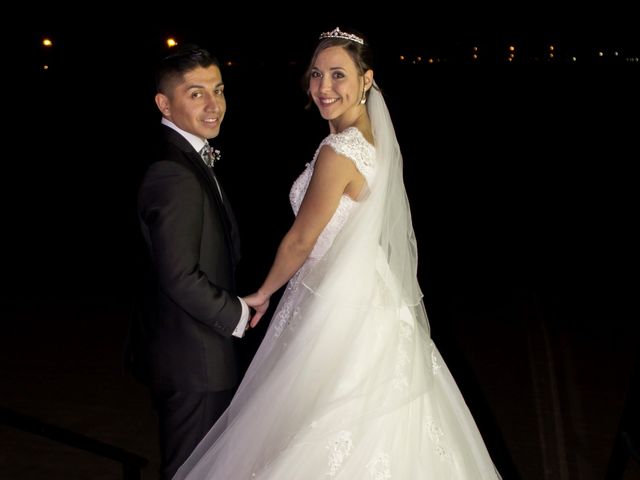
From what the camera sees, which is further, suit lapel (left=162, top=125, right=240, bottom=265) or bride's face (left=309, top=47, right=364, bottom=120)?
bride's face (left=309, top=47, right=364, bottom=120)

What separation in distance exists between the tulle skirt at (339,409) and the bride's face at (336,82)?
596 mm

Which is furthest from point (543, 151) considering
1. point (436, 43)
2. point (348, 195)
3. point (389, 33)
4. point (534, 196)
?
point (436, 43)

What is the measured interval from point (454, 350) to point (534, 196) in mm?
9332

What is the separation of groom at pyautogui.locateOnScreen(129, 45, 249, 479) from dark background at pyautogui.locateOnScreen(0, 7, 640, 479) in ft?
0.79

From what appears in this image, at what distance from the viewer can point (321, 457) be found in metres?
2.24

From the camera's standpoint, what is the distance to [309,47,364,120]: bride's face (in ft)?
8.14

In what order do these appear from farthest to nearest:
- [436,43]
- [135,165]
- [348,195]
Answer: [436,43], [135,165], [348,195]

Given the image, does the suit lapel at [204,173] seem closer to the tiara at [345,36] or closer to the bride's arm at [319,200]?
the bride's arm at [319,200]

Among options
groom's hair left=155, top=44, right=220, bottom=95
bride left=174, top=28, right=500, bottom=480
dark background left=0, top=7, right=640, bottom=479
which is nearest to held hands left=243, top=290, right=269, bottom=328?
bride left=174, top=28, right=500, bottom=480

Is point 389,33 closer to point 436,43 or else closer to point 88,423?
point 436,43

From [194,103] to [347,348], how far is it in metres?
0.99

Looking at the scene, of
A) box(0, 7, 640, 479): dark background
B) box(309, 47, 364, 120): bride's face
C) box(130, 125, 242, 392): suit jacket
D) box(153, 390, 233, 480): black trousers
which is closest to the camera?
box(130, 125, 242, 392): suit jacket

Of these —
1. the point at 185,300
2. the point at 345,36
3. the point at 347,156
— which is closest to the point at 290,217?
the point at 345,36

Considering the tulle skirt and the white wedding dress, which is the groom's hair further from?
the tulle skirt
